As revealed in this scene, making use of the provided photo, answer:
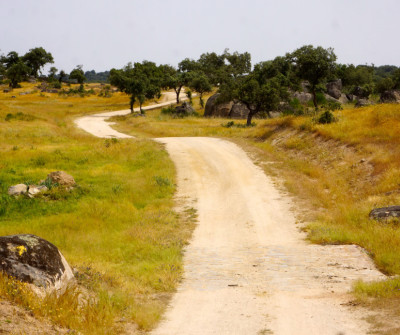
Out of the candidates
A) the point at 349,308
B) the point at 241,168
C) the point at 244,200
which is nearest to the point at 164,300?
the point at 349,308

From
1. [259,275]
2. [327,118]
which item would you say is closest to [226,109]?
[327,118]

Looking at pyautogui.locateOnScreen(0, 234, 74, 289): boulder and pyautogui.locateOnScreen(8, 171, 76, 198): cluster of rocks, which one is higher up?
pyautogui.locateOnScreen(0, 234, 74, 289): boulder

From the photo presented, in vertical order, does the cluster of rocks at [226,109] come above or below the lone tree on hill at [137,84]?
below

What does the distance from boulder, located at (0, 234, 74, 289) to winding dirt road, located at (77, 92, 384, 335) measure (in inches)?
90.3

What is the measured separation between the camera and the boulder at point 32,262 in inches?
273

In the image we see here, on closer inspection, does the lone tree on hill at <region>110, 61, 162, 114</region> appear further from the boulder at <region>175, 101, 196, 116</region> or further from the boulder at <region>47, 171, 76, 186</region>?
the boulder at <region>47, 171, 76, 186</region>

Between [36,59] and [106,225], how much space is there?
409 feet

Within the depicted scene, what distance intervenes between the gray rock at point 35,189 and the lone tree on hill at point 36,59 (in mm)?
118998

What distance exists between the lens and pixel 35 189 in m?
17.4

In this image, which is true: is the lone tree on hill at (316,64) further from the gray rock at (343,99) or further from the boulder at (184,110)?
the gray rock at (343,99)

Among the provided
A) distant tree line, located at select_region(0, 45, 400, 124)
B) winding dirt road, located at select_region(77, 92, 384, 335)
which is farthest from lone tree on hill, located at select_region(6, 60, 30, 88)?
winding dirt road, located at select_region(77, 92, 384, 335)

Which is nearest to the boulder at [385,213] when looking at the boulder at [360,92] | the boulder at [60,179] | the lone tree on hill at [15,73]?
the boulder at [60,179]

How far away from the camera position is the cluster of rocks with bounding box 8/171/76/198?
673 inches

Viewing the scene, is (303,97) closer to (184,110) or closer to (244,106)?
(244,106)
